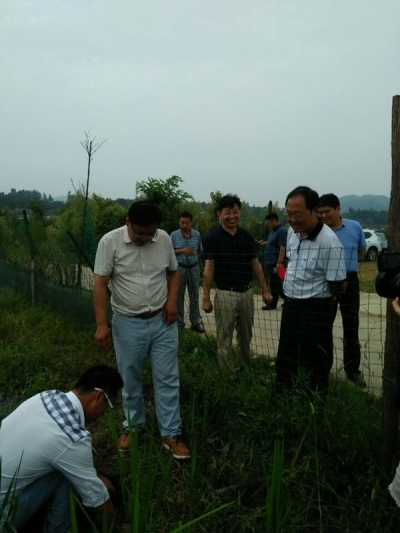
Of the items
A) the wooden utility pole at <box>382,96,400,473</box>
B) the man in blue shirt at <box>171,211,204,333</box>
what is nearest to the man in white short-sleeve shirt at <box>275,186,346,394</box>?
the wooden utility pole at <box>382,96,400,473</box>

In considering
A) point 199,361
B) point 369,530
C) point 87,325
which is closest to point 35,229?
point 87,325

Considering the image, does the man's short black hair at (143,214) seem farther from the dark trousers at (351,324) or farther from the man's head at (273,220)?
the man's head at (273,220)

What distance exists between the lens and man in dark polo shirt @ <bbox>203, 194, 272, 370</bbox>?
3871 mm

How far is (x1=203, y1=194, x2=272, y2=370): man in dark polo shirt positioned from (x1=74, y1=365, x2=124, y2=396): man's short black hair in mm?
1567

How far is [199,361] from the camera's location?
433cm

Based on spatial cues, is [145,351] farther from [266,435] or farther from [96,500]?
[96,500]

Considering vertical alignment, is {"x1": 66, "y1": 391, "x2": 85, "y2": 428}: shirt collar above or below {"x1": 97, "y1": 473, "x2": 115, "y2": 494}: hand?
above

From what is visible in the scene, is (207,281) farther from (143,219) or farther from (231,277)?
(143,219)

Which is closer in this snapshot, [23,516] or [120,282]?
[23,516]

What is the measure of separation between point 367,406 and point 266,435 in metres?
0.61

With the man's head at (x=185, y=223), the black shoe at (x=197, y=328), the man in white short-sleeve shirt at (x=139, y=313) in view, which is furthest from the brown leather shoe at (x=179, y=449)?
the man's head at (x=185, y=223)

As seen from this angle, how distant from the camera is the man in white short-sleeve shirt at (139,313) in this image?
121 inches

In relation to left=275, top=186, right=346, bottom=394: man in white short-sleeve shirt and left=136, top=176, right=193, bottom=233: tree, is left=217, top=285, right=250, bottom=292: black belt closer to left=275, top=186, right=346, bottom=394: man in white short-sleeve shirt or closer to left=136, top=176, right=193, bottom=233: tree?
left=275, top=186, right=346, bottom=394: man in white short-sleeve shirt

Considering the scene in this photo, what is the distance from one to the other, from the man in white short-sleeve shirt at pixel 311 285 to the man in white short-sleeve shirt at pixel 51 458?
1411mm
